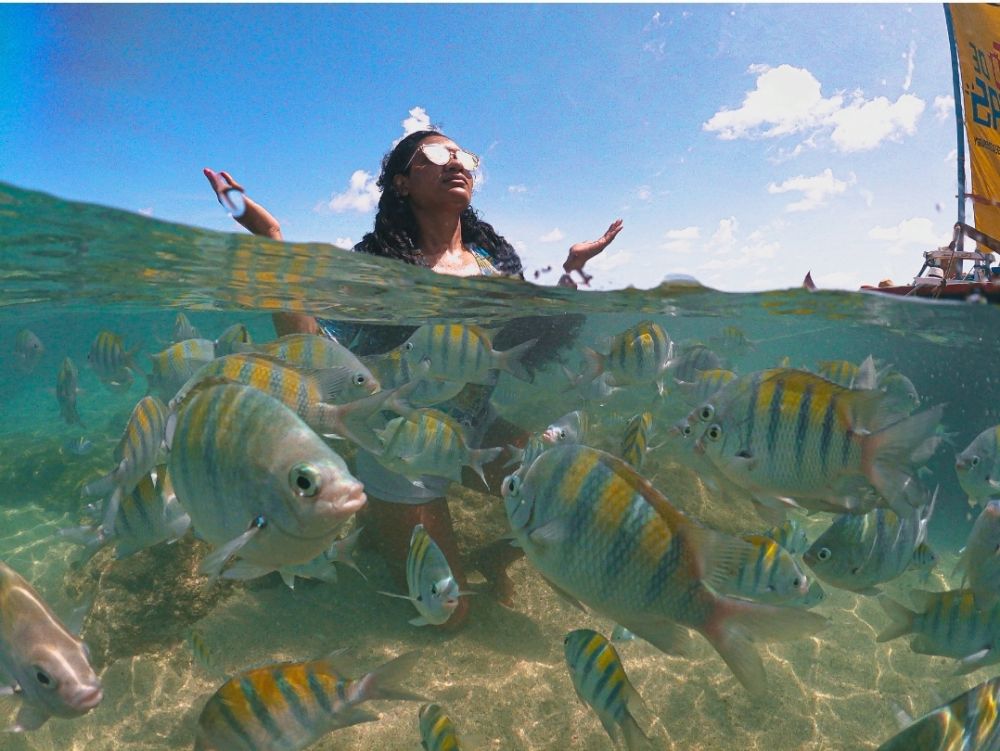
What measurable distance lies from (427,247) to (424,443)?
426 centimetres

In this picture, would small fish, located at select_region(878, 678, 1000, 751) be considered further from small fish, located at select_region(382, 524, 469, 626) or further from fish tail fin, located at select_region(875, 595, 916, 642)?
small fish, located at select_region(382, 524, 469, 626)

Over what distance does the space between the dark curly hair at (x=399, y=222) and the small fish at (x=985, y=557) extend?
6495 mm

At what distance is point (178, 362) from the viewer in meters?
4.73

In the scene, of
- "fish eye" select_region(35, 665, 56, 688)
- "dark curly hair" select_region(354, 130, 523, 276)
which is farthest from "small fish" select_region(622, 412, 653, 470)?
"dark curly hair" select_region(354, 130, 523, 276)

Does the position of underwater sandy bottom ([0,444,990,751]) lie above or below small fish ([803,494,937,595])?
below

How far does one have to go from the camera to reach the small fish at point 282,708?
9.11 ft

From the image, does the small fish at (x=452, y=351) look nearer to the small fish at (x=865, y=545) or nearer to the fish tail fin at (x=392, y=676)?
the small fish at (x=865, y=545)

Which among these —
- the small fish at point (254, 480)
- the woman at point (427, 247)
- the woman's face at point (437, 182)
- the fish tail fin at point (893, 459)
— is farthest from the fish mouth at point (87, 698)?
the woman's face at point (437, 182)

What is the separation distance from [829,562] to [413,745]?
380cm

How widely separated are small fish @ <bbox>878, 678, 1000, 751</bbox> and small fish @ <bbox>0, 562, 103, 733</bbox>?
3.34 m

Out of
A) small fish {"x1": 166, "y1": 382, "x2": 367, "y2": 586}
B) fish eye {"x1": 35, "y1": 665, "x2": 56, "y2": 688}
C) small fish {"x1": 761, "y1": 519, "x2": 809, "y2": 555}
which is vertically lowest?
small fish {"x1": 761, "y1": 519, "x2": 809, "y2": 555}

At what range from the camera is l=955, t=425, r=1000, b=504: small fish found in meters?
4.88

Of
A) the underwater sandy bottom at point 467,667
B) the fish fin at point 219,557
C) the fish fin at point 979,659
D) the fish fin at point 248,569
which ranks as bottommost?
the underwater sandy bottom at point 467,667

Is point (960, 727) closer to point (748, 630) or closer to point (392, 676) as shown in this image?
point (748, 630)
